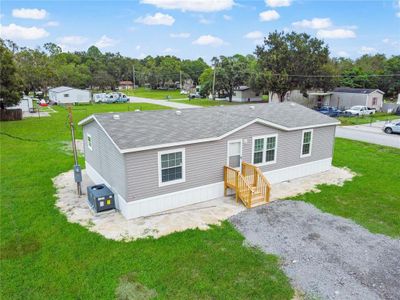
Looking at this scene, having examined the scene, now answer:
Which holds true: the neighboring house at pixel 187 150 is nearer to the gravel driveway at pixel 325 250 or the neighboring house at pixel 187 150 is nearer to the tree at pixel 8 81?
the gravel driveway at pixel 325 250

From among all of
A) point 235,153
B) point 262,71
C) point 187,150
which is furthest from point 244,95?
point 187,150

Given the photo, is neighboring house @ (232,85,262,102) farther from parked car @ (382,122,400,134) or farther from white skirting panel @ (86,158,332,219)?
white skirting panel @ (86,158,332,219)

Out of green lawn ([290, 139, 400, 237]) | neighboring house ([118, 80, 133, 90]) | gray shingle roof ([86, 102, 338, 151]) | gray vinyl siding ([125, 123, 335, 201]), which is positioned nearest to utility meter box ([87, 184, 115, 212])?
gray vinyl siding ([125, 123, 335, 201])

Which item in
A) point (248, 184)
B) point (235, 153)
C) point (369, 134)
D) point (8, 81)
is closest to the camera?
point (248, 184)

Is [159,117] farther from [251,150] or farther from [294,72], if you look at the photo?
[294,72]

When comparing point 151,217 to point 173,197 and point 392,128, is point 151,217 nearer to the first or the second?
Result: point 173,197

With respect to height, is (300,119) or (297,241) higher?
(300,119)

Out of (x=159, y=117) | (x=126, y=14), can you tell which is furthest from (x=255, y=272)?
(x=126, y=14)
